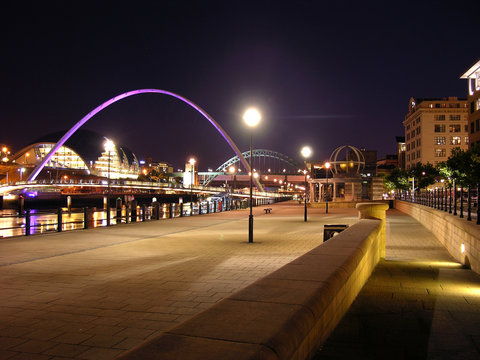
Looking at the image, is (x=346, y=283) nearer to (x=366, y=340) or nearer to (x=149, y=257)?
(x=366, y=340)

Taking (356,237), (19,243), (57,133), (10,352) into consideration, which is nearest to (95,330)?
(10,352)

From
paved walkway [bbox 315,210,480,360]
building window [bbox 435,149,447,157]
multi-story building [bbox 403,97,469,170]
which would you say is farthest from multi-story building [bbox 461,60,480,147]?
paved walkway [bbox 315,210,480,360]

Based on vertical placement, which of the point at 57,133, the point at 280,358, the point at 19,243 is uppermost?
the point at 57,133

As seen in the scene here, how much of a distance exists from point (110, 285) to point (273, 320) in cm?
596

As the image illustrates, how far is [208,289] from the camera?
26.3 ft

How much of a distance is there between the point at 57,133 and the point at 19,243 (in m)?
167

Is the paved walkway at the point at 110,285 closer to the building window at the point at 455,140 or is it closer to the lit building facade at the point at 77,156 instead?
the building window at the point at 455,140

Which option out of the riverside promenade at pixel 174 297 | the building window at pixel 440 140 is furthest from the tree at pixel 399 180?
the riverside promenade at pixel 174 297

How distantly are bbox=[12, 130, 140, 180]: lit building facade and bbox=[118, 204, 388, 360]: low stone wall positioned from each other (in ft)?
491

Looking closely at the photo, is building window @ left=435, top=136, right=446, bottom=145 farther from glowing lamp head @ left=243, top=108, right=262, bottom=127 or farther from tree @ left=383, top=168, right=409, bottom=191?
glowing lamp head @ left=243, top=108, right=262, bottom=127

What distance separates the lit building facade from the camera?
158750 mm

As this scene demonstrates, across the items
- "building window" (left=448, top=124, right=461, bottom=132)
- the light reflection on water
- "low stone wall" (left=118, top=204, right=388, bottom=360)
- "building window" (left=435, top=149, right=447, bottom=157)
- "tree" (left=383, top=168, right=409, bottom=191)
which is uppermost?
"building window" (left=448, top=124, right=461, bottom=132)

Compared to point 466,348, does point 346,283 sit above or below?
above

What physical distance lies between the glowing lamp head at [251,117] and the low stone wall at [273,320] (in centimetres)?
1060
